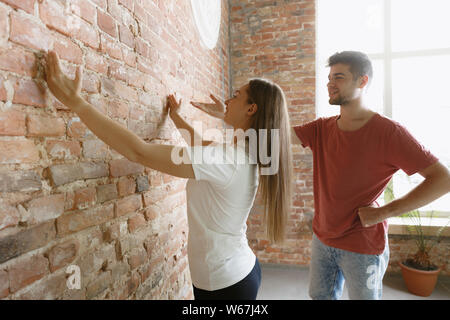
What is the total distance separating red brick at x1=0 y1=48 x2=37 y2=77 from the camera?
2.54 ft

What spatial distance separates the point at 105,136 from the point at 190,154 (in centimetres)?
29

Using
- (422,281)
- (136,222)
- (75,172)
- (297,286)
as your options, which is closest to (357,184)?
(136,222)

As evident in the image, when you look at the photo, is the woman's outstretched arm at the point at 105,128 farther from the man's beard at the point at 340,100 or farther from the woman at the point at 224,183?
the man's beard at the point at 340,100

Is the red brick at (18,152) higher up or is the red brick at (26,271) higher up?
the red brick at (18,152)

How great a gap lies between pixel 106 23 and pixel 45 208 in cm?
81

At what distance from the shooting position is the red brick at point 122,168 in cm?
126

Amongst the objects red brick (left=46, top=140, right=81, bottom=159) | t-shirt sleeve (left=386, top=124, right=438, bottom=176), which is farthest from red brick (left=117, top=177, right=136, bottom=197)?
t-shirt sleeve (left=386, top=124, right=438, bottom=176)

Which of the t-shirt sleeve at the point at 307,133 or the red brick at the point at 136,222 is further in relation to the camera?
the t-shirt sleeve at the point at 307,133

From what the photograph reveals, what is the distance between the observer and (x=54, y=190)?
3.10 feet

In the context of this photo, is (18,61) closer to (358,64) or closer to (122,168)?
(122,168)

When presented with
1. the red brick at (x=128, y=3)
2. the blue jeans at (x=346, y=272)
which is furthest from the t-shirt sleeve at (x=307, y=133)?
the red brick at (x=128, y=3)

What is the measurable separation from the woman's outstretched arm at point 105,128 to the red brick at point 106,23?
357 millimetres
